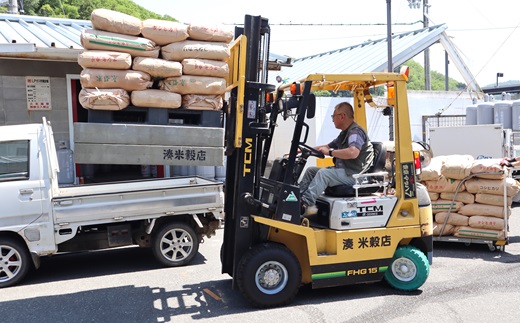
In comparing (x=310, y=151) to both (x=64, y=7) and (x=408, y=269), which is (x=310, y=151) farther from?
(x=64, y=7)

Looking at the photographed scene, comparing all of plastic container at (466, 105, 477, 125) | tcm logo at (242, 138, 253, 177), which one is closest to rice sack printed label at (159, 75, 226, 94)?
tcm logo at (242, 138, 253, 177)

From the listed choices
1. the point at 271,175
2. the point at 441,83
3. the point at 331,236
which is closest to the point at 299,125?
the point at 271,175

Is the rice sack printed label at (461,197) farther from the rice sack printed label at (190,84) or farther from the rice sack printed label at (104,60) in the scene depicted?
the rice sack printed label at (104,60)

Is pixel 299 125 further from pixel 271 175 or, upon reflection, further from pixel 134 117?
pixel 134 117

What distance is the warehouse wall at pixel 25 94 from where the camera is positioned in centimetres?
1039

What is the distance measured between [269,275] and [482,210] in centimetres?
432

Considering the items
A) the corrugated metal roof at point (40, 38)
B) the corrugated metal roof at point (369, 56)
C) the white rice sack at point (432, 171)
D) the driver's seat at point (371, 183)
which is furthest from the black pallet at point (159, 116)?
the corrugated metal roof at point (369, 56)

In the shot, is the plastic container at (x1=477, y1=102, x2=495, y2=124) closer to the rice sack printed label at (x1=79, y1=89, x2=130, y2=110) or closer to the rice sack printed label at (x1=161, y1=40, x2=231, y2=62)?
the rice sack printed label at (x1=161, y1=40, x2=231, y2=62)

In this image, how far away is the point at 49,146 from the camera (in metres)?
6.74

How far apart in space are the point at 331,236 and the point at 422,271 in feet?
3.81

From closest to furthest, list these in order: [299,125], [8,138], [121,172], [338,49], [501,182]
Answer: [299,125] < [8,138] < [501,182] < [121,172] < [338,49]

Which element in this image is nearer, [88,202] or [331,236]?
[331,236]

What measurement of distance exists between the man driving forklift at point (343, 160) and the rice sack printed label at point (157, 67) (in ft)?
6.40

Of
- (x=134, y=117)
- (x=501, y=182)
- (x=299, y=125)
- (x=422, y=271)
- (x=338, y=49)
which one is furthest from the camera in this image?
(x=338, y=49)
